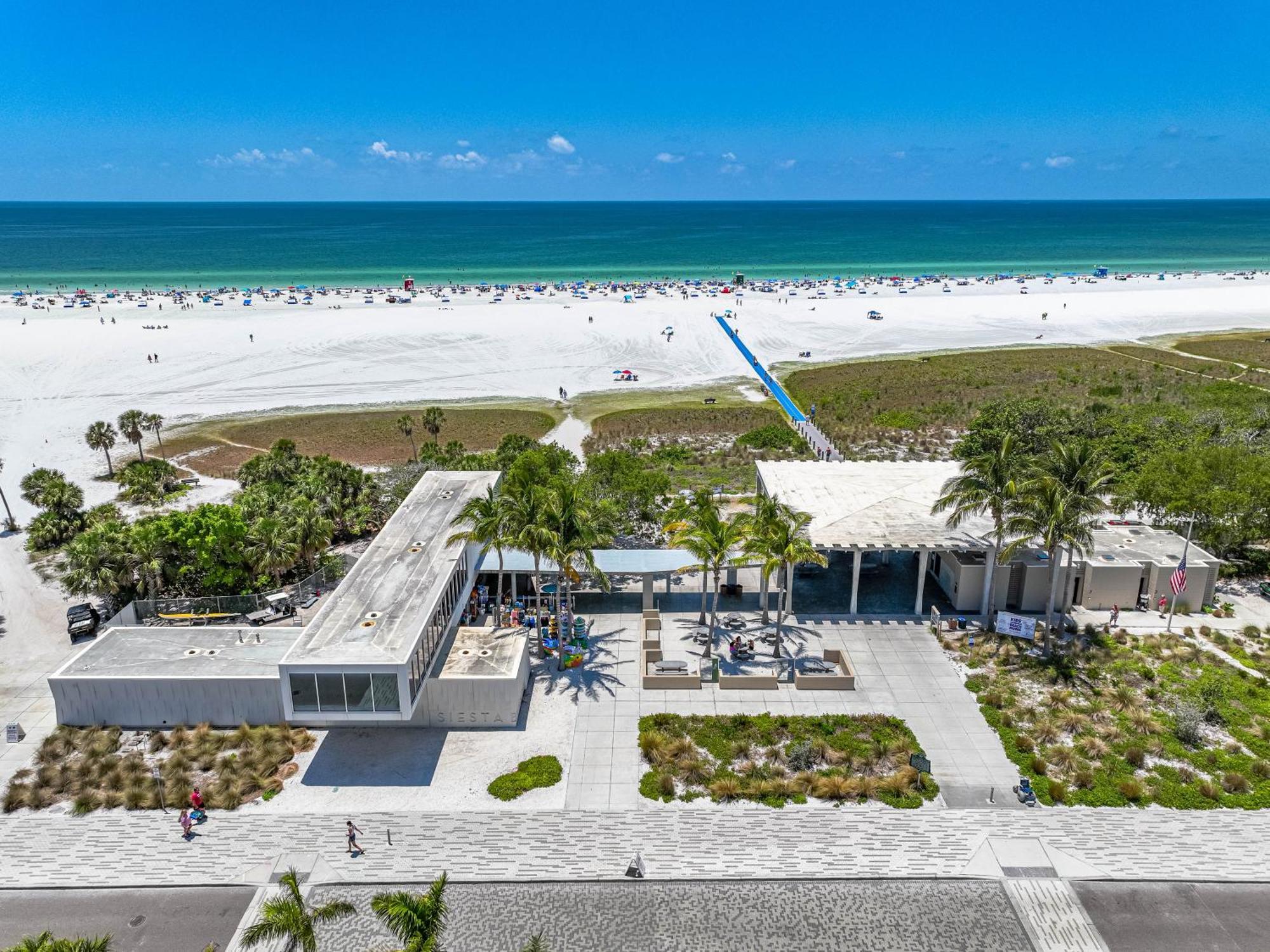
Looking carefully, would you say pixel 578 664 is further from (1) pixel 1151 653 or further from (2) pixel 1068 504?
(1) pixel 1151 653

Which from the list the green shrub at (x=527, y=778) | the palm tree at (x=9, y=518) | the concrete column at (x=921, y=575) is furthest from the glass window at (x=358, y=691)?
the palm tree at (x=9, y=518)

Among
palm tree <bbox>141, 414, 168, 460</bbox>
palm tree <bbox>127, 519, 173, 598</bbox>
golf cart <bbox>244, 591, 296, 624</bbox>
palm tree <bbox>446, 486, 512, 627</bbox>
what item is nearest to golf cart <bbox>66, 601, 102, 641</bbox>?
palm tree <bbox>127, 519, 173, 598</bbox>

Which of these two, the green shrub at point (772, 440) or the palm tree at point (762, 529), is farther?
the green shrub at point (772, 440)

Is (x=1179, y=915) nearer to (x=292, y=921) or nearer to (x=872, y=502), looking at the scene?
(x=292, y=921)

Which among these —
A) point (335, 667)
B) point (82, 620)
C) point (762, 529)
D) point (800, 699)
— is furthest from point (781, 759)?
point (82, 620)

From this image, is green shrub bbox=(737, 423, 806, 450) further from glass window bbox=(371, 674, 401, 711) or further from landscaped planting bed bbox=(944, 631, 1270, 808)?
glass window bbox=(371, 674, 401, 711)

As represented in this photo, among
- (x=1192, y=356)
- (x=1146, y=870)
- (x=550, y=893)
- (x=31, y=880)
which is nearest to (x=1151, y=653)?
(x=1146, y=870)

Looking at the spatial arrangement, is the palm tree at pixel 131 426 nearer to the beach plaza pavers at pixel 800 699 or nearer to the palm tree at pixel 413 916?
the beach plaza pavers at pixel 800 699
